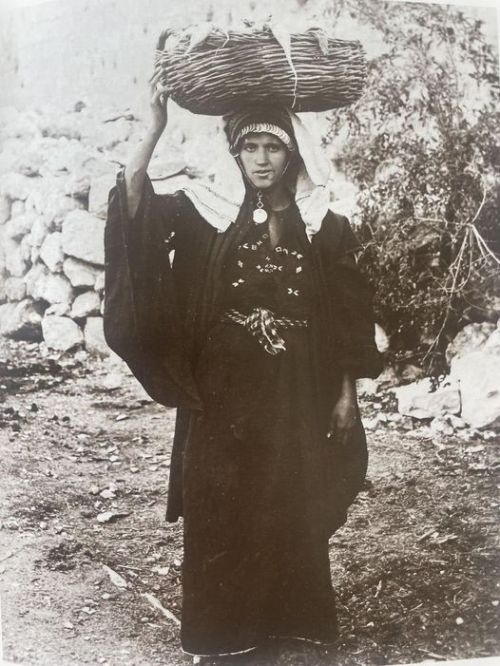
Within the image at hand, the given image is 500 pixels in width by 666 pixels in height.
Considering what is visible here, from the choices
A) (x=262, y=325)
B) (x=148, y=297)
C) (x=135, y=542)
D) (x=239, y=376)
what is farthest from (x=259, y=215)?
(x=135, y=542)

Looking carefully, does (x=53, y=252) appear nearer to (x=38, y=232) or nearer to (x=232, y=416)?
(x=38, y=232)

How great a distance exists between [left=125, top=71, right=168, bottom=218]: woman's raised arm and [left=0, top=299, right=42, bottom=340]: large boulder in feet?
2.16

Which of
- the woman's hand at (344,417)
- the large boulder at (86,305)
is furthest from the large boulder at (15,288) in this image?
the woman's hand at (344,417)

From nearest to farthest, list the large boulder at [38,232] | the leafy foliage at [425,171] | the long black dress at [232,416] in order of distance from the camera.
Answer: the long black dress at [232,416]
the large boulder at [38,232]
the leafy foliage at [425,171]

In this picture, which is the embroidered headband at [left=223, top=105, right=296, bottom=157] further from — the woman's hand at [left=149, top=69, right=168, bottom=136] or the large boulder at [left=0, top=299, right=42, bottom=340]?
the large boulder at [left=0, top=299, right=42, bottom=340]

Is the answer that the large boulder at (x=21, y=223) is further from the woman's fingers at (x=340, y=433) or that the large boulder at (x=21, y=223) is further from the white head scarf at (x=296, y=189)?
the woman's fingers at (x=340, y=433)

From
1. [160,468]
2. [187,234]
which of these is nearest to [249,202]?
[187,234]

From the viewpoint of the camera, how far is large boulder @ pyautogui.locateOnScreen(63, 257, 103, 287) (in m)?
3.85

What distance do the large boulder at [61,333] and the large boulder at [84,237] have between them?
12.1 inches

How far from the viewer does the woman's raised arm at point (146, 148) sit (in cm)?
376

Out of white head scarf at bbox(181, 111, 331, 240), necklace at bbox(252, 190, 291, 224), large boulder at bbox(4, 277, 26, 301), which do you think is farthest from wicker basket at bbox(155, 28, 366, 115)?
large boulder at bbox(4, 277, 26, 301)

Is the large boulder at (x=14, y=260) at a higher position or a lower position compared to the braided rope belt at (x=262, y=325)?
higher

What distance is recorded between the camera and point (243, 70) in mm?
3830

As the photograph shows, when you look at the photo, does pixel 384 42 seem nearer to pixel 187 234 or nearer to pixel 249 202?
pixel 249 202
